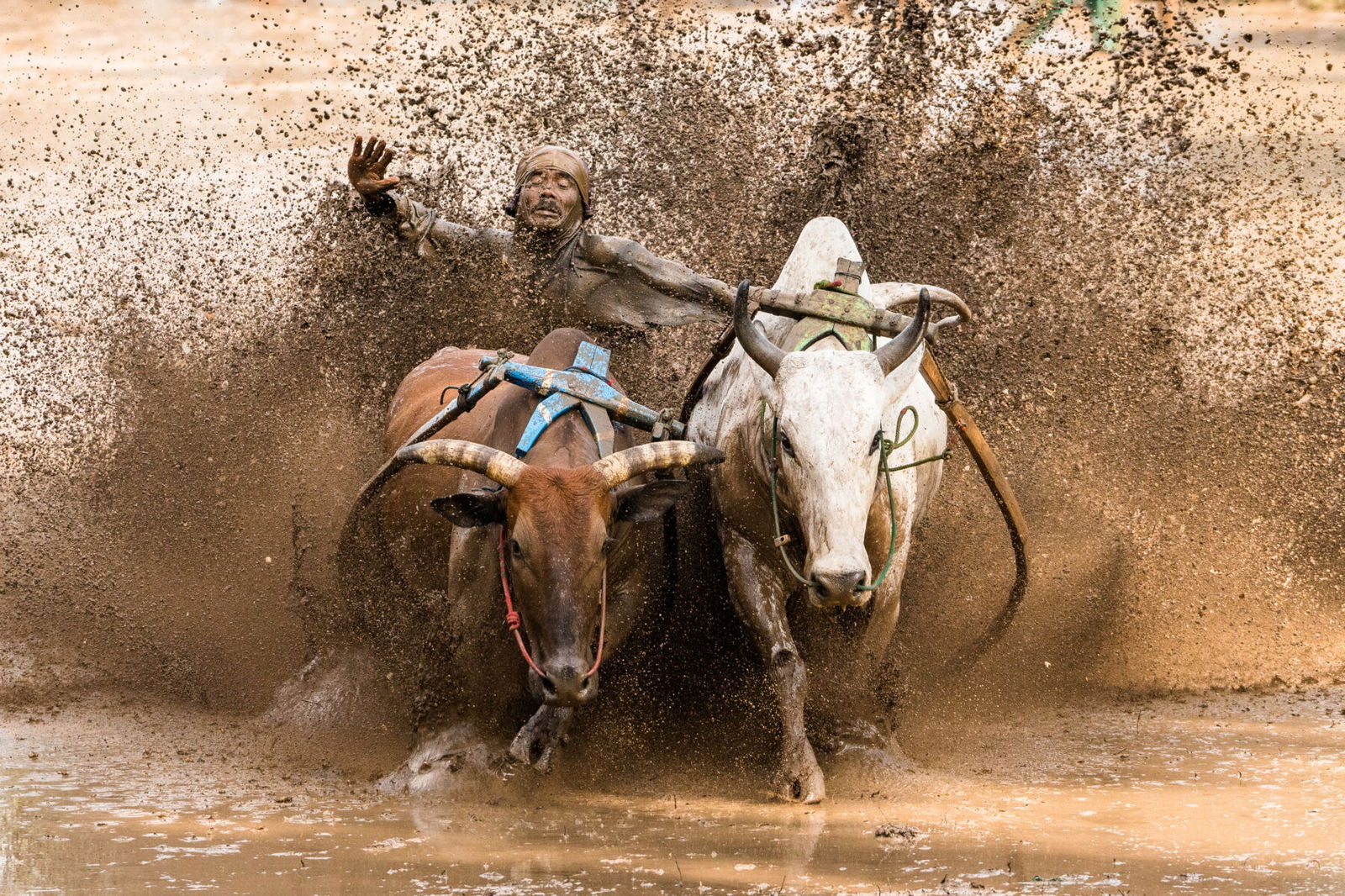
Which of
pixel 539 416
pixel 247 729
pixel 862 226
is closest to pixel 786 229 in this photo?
pixel 862 226

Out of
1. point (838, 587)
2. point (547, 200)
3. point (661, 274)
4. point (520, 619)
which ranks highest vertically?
point (547, 200)

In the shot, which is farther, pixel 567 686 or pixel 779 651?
pixel 779 651

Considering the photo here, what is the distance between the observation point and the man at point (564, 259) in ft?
19.5

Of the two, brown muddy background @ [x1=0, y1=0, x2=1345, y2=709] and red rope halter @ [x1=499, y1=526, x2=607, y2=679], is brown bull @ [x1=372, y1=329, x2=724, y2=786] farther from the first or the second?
brown muddy background @ [x1=0, y1=0, x2=1345, y2=709]

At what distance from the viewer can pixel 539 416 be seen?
4.82 meters

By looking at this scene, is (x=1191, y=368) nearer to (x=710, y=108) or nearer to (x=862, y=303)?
(x=710, y=108)

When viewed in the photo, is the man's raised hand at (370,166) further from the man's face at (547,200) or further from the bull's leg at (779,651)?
the bull's leg at (779,651)

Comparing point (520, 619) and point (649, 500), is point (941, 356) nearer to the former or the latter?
point (649, 500)

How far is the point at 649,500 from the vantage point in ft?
15.3

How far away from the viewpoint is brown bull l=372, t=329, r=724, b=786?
14.4ft

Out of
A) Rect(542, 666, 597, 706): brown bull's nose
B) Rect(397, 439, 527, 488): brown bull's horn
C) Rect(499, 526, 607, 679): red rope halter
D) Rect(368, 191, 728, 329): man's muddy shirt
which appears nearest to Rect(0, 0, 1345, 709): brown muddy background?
Rect(368, 191, 728, 329): man's muddy shirt

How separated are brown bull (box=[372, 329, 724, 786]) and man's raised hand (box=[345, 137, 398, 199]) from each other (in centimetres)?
87

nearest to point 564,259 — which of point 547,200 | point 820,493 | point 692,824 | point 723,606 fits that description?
point 547,200

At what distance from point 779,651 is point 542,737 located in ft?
2.58
